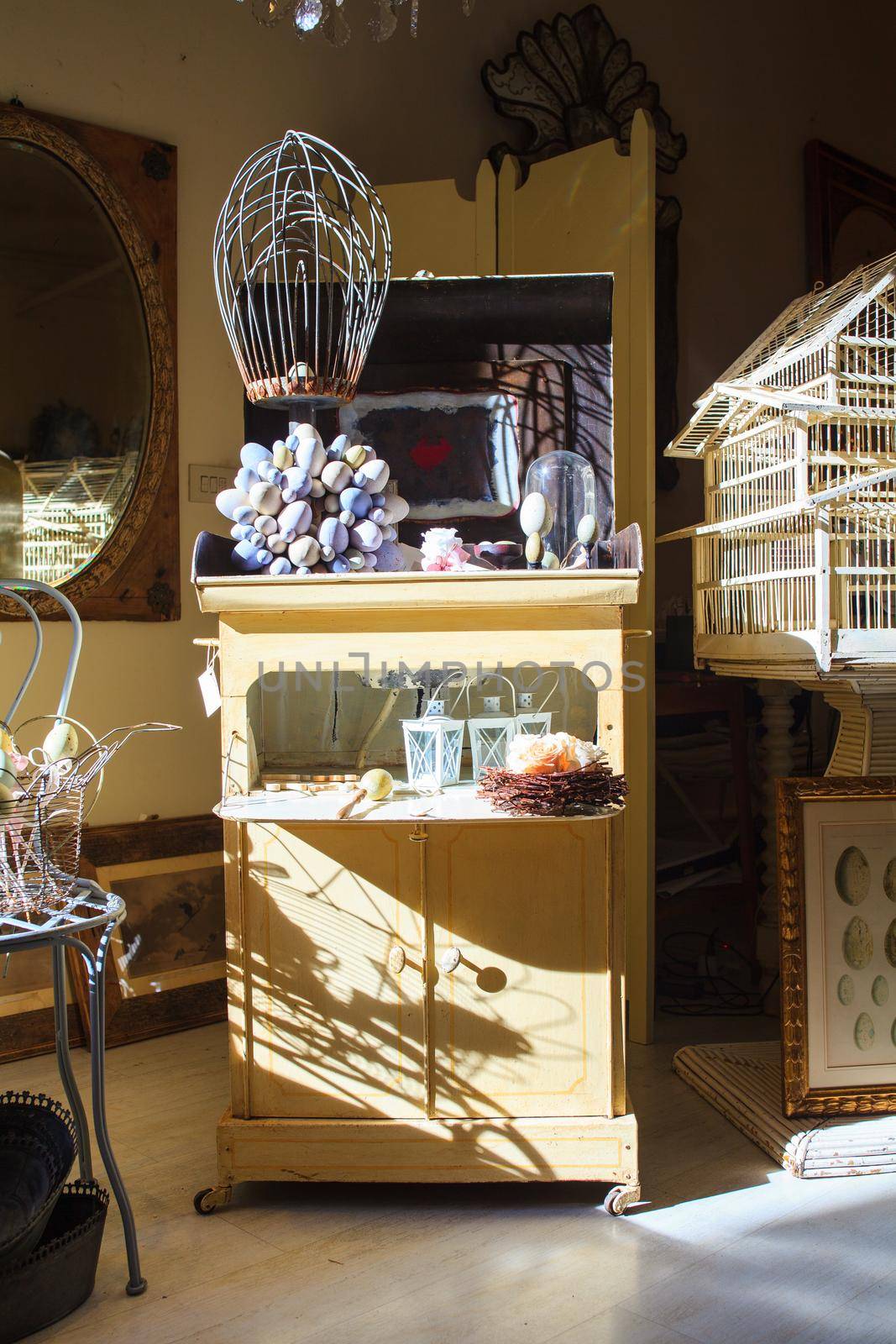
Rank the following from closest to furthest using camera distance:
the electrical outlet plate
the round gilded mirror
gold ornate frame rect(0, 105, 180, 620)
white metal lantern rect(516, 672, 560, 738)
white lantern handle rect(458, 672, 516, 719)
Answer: white metal lantern rect(516, 672, 560, 738)
white lantern handle rect(458, 672, 516, 719)
the round gilded mirror
gold ornate frame rect(0, 105, 180, 620)
the electrical outlet plate

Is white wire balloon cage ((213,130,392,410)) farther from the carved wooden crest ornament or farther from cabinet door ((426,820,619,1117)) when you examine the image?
the carved wooden crest ornament

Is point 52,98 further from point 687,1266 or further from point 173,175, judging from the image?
point 687,1266

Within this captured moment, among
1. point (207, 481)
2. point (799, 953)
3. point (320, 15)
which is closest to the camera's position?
point (320, 15)

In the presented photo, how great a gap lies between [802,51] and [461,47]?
1.81 meters

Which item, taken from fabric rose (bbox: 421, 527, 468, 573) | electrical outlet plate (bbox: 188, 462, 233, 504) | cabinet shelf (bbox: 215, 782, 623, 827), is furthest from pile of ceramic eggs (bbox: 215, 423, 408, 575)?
electrical outlet plate (bbox: 188, 462, 233, 504)

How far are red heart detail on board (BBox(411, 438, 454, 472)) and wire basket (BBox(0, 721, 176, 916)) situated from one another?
1.04m

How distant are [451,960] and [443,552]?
2.65 ft

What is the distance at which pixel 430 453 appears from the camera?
2.64 meters

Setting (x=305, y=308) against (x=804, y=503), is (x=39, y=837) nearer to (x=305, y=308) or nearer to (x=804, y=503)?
(x=305, y=308)

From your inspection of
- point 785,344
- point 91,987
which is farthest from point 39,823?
point 785,344

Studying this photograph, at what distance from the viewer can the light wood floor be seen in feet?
6.22

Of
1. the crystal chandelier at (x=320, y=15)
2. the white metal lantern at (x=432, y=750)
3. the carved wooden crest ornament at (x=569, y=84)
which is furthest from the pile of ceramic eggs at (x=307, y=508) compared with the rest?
the carved wooden crest ornament at (x=569, y=84)

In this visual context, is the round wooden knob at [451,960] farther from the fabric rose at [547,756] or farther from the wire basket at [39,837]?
the wire basket at [39,837]

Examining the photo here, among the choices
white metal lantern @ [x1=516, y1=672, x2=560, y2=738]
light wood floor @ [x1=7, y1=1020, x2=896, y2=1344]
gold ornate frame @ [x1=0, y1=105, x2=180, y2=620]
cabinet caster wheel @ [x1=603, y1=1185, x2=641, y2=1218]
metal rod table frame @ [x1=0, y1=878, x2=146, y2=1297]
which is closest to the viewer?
metal rod table frame @ [x1=0, y1=878, x2=146, y2=1297]
